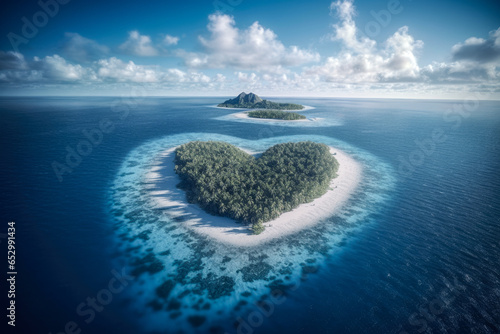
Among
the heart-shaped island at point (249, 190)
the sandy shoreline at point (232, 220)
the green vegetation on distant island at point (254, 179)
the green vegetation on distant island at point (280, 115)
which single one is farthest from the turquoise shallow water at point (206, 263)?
the green vegetation on distant island at point (280, 115)

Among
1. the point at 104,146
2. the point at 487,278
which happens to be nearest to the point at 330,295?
the point at 487,278

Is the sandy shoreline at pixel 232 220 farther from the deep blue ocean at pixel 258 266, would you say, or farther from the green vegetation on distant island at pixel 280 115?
the green vegetation on distant island at pixel 280 115

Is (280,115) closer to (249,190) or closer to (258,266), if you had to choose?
(249,190)

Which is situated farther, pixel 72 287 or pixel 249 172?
pixel 249 172

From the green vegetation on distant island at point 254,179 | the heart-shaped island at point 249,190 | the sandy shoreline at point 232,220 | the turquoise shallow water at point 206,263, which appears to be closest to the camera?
the turquoise shallow water at point 206,263

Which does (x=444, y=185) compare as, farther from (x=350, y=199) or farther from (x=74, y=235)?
(x=74, y=235)

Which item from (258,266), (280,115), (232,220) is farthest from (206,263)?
(280,115)
